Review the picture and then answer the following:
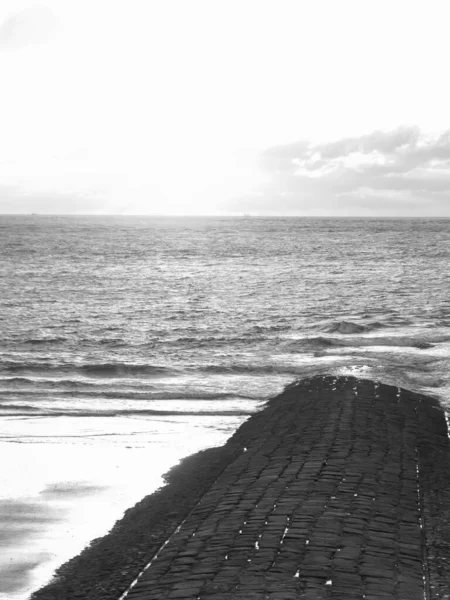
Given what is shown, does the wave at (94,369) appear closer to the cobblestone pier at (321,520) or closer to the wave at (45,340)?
the wave at (45,340)

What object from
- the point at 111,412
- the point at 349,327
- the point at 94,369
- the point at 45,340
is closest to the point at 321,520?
the point at 111,412

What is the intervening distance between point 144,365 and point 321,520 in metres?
12.9

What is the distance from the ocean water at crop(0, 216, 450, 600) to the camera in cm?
1009

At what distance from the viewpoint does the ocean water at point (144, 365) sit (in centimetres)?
1009

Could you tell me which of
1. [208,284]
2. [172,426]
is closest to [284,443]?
[172,426]

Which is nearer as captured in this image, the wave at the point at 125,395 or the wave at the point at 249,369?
the wave at the point at 125,395

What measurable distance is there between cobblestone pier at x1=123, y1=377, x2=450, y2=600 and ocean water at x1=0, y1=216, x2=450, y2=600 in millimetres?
1382

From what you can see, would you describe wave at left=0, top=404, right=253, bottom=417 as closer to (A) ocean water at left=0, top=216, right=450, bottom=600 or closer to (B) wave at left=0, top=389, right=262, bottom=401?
(A) ocean water at left=0, top=216, right=450, bottom=600

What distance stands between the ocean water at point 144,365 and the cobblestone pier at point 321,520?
1.38m

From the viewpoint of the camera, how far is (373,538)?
800 centimetres

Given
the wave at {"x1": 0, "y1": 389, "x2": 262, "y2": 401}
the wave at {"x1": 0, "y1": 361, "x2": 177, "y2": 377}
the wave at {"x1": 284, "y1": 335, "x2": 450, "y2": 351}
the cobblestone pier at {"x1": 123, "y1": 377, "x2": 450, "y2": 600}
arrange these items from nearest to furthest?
the cobblestone pier at {"x1": 123, "y1": 377, "x2": 450, "y2": 600}
the wave at {"x1": 0, "y1": 389, "x2": 262, "y2": 401}
the wave at {"x1": 0, "y1": 361, "x2": 177, "y2": 377}
the wave at {"x1": 284, "y1": 335, "x2": 450, "y2": 351}

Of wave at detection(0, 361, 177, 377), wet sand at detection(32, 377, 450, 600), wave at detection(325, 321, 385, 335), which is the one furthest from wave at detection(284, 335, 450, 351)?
wet sand at detection(32, 377, 450, 600)

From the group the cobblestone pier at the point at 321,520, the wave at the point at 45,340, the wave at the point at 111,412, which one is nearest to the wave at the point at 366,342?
the wave at the point at 45,340

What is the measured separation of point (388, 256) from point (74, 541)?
222 ft
